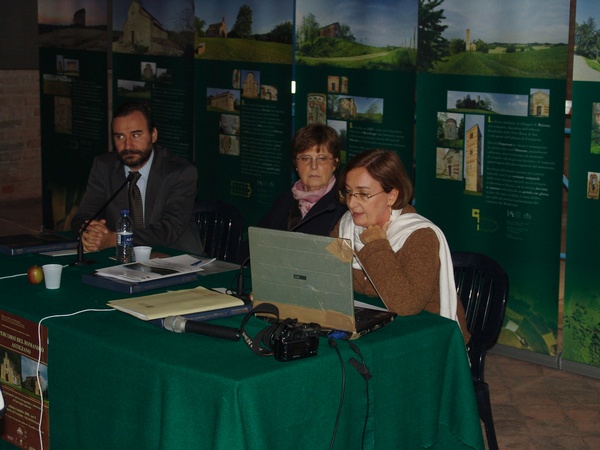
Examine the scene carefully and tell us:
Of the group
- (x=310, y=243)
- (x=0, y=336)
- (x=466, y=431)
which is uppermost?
(x=310, y=243)

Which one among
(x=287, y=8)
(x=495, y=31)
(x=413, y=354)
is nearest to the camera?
(x=413, y=354)

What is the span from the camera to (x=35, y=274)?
12.7ft

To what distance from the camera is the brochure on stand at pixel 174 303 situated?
11.1ft

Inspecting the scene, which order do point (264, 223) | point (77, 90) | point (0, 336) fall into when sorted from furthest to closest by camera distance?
point (77, 90) < point (264, 223) < point (0, 336)

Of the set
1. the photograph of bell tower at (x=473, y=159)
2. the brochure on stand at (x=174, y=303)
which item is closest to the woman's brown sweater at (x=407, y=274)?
the brochure on stand at (x=174, y=303)

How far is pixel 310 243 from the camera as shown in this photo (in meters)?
3.10

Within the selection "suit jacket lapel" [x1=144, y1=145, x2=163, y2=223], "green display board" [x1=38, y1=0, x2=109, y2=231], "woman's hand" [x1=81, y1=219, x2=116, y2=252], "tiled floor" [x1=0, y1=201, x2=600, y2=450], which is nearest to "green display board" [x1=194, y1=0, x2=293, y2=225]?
"green display board" [x1=38, y1=0, x2=109, y2=231]

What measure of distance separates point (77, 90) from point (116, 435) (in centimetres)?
533

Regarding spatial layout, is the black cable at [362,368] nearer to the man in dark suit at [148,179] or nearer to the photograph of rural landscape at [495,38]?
the man in dark suit at [148,179]

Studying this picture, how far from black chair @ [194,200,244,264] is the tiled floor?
4.90ft

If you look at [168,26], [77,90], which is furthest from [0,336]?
[77,90]

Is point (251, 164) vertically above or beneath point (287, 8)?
beneath

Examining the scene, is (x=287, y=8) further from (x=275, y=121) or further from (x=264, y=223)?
(x=264, y=223)

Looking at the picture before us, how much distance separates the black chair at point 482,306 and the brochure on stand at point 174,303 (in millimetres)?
950
